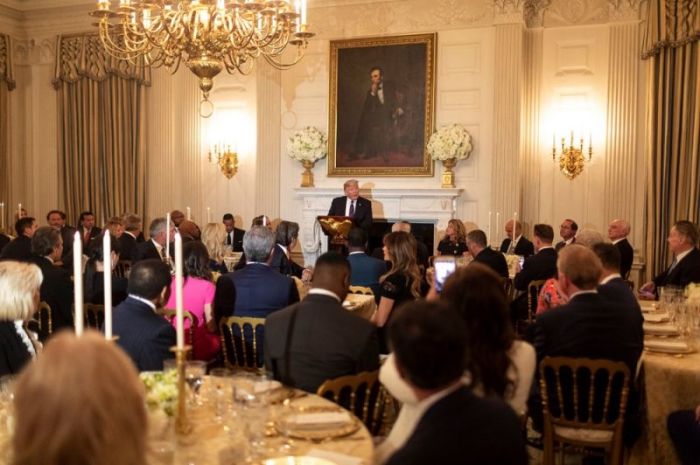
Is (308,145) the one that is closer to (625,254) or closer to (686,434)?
(625,254)

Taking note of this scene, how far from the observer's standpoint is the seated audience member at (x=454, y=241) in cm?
870

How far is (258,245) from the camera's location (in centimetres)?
471

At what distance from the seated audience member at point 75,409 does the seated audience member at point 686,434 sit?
3.08 meters

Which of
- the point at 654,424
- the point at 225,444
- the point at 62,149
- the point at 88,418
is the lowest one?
the point at 654,424

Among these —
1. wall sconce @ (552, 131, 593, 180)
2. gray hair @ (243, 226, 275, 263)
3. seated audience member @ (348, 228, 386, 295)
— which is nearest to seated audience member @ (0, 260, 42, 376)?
gray hair @ (243, 226, 275, 263)

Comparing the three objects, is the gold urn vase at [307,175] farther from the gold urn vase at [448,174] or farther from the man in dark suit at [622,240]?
the man in dark suit at [622,240]

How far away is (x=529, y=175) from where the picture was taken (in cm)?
1039

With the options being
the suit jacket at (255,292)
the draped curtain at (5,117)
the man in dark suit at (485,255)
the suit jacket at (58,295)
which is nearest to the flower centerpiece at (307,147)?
the man in dark suit at (485,255)

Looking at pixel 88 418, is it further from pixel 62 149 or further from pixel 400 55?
pixel 62 149

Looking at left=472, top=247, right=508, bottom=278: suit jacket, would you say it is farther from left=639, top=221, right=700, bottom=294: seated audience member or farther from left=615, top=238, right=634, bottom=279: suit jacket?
left=615, top=238, right=634, bottom=279: suit jacket

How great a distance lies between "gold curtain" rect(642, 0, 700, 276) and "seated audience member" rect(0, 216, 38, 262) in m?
7.91

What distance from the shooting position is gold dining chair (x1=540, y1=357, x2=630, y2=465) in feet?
11.5

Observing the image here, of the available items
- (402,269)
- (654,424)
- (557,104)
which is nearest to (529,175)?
(557,104)

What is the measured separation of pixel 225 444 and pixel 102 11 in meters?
5.80
